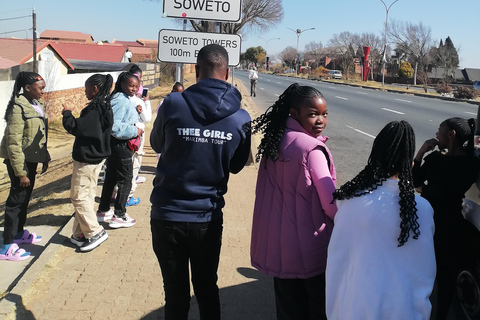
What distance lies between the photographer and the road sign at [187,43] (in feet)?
18.9

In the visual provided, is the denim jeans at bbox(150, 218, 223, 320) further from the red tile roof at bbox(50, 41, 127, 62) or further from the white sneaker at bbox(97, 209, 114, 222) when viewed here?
the red tile roof at bbox(50, 41, 127, 62)

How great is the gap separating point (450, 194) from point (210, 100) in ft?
5.45

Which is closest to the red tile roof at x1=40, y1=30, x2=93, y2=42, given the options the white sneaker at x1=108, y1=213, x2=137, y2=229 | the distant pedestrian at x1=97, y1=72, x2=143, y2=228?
the distant pedestrian at x1=97, y1=72, x2=143, y2=228

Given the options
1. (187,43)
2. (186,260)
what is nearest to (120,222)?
(187,43)

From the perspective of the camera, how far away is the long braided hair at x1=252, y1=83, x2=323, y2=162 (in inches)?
92.3

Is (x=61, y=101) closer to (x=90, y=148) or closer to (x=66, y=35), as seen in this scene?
(x=90, y=148)

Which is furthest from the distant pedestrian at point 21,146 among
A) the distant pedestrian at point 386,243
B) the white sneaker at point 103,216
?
the distant pedestrian at point 386,243

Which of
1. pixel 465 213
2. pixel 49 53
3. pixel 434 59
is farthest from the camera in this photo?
pixel 434 59

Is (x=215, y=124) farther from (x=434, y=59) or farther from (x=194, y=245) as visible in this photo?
(x=434, y=59)

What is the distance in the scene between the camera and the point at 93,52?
1725 inches

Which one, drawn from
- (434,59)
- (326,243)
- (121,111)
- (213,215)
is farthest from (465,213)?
(434,59)

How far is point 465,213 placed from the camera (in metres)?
2.87

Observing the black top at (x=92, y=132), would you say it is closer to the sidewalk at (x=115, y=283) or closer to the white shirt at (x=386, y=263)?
the sidewalk at (x=115, y=283)

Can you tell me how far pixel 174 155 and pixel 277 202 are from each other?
61 cm
